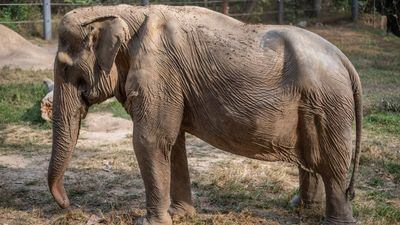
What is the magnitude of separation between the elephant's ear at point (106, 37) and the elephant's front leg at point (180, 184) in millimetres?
1040

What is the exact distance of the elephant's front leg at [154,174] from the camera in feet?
15.6

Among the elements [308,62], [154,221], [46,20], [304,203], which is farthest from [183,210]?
[46,20]

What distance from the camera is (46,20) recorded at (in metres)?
17.2

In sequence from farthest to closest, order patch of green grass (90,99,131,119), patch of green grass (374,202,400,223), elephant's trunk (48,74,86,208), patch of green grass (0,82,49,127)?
patch of green grass (90,99,131,119)
patch of green grass (0,82,49,127)
patch of green grass (374,202,400,223)
elephant's trunk (48,74,86,208)

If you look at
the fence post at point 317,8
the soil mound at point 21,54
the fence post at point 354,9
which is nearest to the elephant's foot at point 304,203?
the soil mound at point 21,54

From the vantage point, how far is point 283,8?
69.3 feet

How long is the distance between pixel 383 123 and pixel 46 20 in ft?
35.9

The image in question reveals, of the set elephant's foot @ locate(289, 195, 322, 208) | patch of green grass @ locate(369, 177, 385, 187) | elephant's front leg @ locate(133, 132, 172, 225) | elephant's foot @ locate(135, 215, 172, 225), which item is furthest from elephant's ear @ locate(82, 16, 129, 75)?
patch of green grass @ locate(369, 177, 385, 187)

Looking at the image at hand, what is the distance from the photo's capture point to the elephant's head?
4723mm

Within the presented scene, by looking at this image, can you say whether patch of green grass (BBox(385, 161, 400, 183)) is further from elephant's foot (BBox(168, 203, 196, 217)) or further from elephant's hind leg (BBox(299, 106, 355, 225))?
elephant's foot (BBox(168, 203, 196, 217))

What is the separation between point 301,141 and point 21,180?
10.8 feet

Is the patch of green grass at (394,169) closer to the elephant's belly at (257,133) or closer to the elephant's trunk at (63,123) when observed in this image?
the elephant's belly at (257,133)

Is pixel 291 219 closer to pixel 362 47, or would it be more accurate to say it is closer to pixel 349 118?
pixel 349 118

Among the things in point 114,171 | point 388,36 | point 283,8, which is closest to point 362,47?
point 388,36
